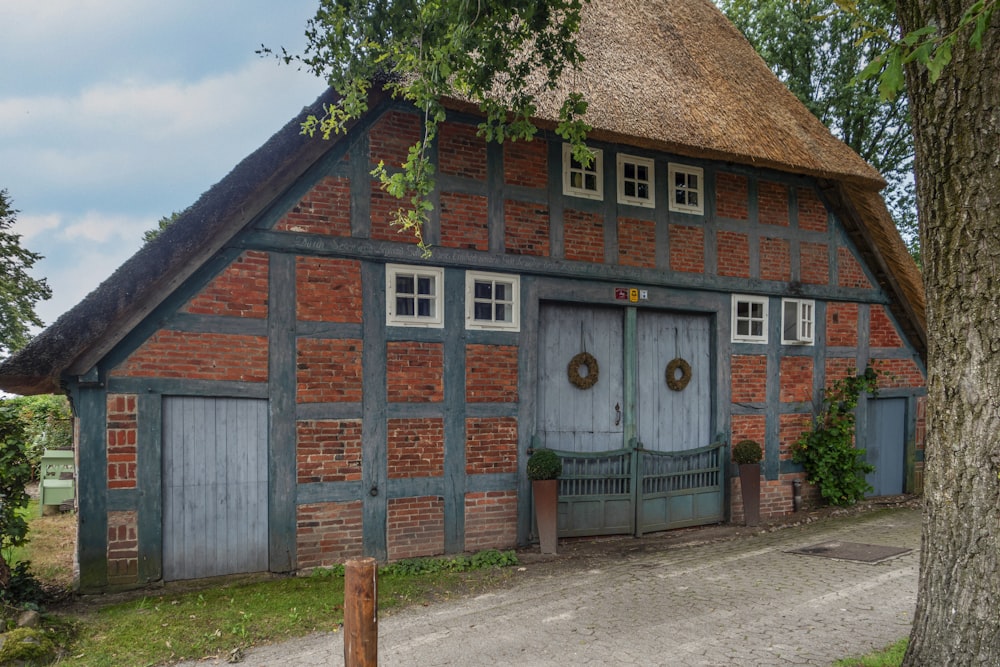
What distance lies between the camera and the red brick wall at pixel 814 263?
9328 millimetres

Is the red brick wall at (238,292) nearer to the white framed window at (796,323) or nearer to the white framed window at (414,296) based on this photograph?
the white framed window at (414,296)

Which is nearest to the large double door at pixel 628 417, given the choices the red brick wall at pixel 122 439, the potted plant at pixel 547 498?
the potted plant at pixel 547 498

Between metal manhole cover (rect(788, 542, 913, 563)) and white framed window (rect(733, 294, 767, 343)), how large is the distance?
2.71 m

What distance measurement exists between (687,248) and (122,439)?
6529mm

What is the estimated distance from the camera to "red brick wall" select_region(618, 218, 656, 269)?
799 cm

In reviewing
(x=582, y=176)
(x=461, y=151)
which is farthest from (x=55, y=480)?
(x=582, y=176)

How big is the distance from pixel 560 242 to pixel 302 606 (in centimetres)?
454

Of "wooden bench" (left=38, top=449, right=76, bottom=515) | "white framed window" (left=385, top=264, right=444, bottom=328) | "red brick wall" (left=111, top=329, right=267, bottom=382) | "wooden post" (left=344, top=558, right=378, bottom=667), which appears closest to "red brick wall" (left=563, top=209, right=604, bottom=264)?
"white framed window" (left=385, top=264, right=444, bottom=328)

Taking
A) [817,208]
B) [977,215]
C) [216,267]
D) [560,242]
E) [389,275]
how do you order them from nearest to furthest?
[977,215]
[216,267]
[389,275]
[560,242]
[817,208]

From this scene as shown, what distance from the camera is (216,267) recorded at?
6129 mm

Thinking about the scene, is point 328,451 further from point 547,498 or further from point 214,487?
point 547,498

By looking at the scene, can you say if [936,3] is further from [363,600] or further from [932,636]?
[363,600]

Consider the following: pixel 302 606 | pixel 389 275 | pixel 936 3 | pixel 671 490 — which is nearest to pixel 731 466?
pixel 671 490

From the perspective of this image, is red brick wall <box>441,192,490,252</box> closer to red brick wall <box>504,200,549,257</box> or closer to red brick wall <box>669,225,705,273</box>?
red brick wall <box>504,200,549,257</box>
